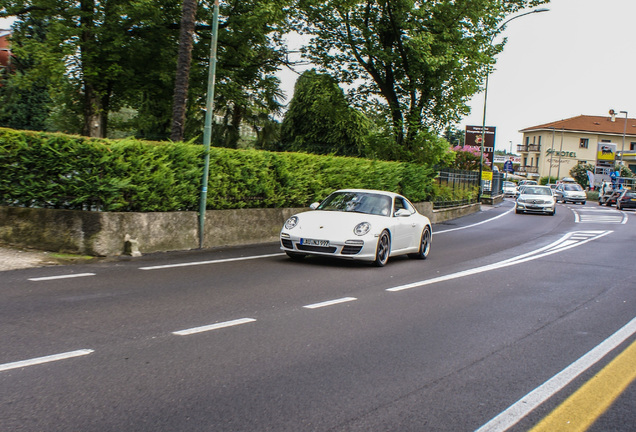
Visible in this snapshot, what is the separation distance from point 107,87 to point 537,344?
2458 cm

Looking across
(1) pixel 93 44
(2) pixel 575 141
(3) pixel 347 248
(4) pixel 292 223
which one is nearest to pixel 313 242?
(3) pixel 347 248

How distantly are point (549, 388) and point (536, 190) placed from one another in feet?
113

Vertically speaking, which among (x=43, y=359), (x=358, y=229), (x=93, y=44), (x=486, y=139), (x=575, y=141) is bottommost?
(x=43, y=359)

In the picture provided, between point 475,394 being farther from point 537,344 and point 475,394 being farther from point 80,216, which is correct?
point 80,216

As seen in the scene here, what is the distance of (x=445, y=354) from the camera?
217 inches

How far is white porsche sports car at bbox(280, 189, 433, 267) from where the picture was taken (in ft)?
36.3

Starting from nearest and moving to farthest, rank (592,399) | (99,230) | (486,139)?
1. (592,399)
2. (99,230)
3. (486,139)

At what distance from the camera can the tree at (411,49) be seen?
3000 cm

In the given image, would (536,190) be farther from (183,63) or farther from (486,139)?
(183,63)

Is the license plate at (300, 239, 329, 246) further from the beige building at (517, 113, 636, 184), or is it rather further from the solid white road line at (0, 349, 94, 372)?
the beige building at (517, 113, 636, 184)

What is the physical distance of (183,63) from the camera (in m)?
15.1

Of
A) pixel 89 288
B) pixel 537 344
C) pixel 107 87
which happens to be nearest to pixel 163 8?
pixel 107 87

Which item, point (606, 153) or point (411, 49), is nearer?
point (411, 49)

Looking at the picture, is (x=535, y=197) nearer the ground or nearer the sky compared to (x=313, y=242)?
nearer the sky
